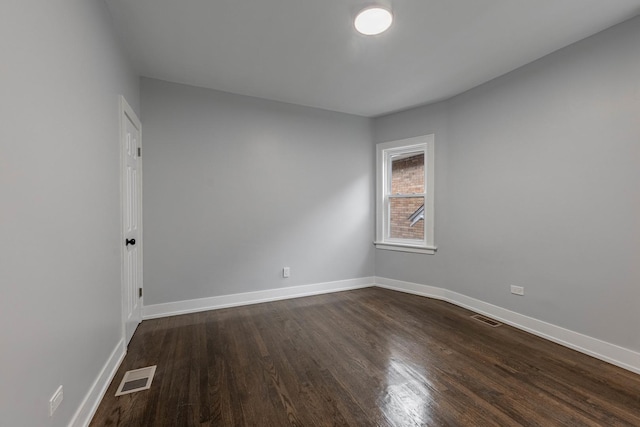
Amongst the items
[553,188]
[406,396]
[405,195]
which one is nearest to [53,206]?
[406,396]

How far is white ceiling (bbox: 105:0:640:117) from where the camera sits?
2004 millimetres

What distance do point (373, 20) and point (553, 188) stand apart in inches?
87.6

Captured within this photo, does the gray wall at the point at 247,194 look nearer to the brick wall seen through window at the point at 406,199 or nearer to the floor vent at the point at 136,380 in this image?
the brick wall seen through window at the point at 406,199

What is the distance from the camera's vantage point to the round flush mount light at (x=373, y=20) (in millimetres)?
1991

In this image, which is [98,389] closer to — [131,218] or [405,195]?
[131,218]

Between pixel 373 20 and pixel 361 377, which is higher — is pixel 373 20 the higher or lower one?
the higher one

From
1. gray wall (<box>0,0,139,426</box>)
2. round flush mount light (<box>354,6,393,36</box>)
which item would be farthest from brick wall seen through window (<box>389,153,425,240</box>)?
gray wall (<box>0,0,139,426</box>)

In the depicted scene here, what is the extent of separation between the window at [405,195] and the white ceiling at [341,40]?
94 cm

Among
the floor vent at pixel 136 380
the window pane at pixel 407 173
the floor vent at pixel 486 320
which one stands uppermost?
the window pane at pixel 407 173

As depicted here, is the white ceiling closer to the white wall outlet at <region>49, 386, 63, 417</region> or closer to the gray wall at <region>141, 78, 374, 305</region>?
the gray wall at <region>141, 78, 374, 305</region>

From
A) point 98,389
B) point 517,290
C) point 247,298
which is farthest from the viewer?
point 247,298

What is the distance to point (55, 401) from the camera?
4.19 ft

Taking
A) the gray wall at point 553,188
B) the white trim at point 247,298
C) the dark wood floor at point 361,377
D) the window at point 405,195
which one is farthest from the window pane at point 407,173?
the dark wood floor at point 361,377

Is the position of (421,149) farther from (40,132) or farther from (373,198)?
(40,132)
